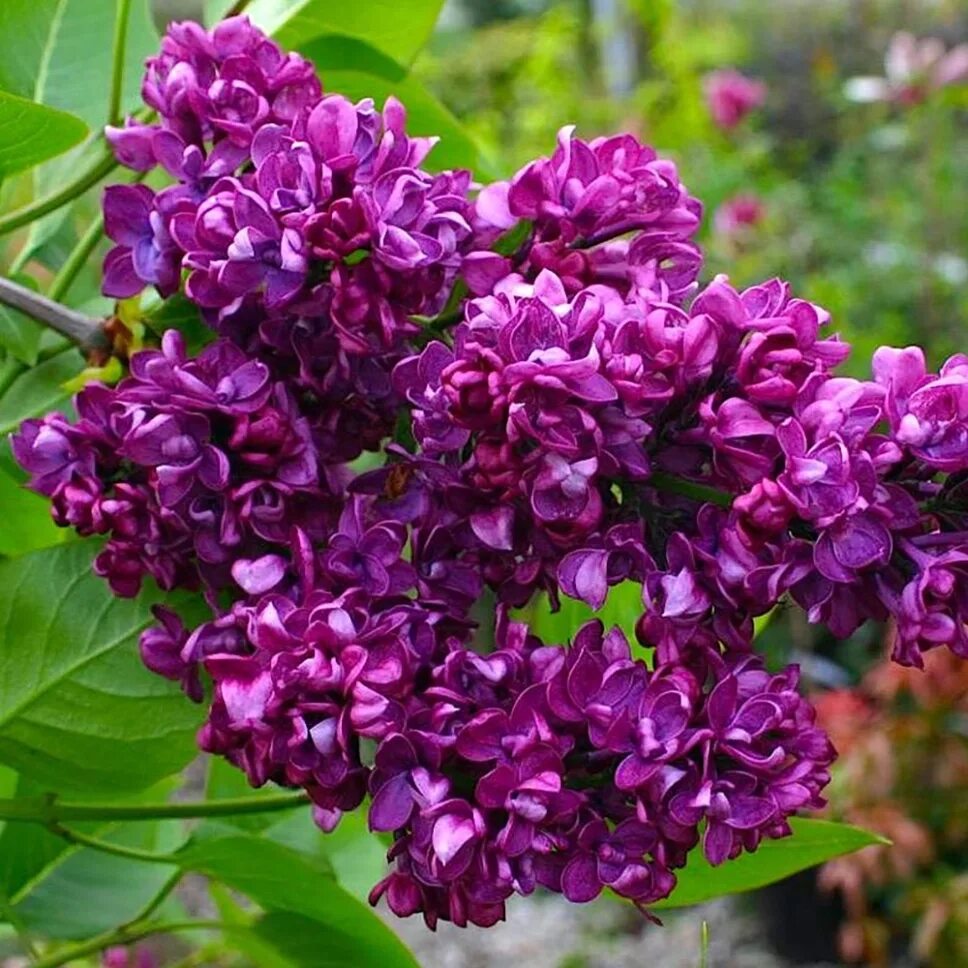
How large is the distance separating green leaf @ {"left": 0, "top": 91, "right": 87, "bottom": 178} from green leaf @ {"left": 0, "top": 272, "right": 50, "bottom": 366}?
0.13 ft

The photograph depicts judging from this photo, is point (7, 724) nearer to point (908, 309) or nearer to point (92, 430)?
point (92, 430)

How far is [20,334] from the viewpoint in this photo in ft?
1.41

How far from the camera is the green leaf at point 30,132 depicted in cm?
38

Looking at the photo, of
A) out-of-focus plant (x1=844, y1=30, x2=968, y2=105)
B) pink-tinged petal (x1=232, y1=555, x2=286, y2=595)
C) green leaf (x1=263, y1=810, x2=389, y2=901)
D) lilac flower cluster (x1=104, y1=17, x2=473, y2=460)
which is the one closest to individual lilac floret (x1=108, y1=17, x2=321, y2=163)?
lilac flower cluster (x1=104, y1=17, x2=473, y2=460)

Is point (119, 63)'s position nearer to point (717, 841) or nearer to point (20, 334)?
point (20, 334)

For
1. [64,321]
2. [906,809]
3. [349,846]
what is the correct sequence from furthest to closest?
[906,809]
[349,846]
[64,321]

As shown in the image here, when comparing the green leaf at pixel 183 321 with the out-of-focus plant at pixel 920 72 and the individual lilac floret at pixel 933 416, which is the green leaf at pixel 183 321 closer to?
the individual lilac floret at pixel 933 416

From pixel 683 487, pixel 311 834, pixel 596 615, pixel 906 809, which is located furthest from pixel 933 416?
pixel 906 809

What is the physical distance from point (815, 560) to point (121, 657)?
8.3 inches

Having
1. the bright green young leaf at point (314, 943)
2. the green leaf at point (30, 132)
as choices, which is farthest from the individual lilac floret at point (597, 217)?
the bright green young leaf at point (314, 943)

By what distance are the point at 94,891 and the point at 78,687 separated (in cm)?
19

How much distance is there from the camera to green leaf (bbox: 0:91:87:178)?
0.38 metres

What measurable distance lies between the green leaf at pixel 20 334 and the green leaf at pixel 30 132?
0.04 metres

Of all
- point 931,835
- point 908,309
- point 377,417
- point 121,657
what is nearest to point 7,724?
point 121,657
